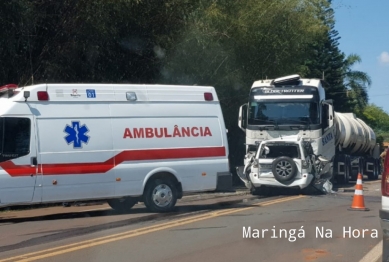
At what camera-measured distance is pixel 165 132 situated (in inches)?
576

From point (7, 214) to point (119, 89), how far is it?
426cm

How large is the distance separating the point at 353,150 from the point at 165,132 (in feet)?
47.3

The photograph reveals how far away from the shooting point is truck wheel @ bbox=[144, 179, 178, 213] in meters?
14.4

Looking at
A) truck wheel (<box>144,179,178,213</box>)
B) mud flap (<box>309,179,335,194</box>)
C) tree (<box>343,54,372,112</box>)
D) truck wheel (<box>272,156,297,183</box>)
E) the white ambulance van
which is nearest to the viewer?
the white ambulance van

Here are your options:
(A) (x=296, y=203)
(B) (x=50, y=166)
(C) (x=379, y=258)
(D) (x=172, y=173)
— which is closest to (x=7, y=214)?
(B) (x=50, y=166)

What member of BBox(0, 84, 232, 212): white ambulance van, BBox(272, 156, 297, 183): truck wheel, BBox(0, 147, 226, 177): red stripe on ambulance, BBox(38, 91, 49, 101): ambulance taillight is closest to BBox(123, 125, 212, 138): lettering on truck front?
BBox(0, 84, 232, 212): white ambulance van

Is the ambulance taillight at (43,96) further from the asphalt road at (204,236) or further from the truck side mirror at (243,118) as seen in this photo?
the truck side mirror at (243,118)

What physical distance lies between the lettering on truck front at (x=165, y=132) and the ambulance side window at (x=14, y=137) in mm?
2085

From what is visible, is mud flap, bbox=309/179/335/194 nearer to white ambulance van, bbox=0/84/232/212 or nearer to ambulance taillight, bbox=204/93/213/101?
white ambulance van, bbox=0/84/232/212

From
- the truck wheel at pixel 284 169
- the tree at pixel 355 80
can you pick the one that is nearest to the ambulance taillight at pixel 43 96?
the truck wheel at pixel 284 169

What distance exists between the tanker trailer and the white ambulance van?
9362 mm

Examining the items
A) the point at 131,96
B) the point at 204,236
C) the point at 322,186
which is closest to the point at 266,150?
the point at 322,186

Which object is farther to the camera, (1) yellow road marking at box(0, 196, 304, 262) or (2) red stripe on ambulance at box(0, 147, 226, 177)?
(2) red stripe on ambulance at box(0, 147, 226, 177)

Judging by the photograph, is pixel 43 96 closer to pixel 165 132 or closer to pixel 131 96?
pixel 131 96
